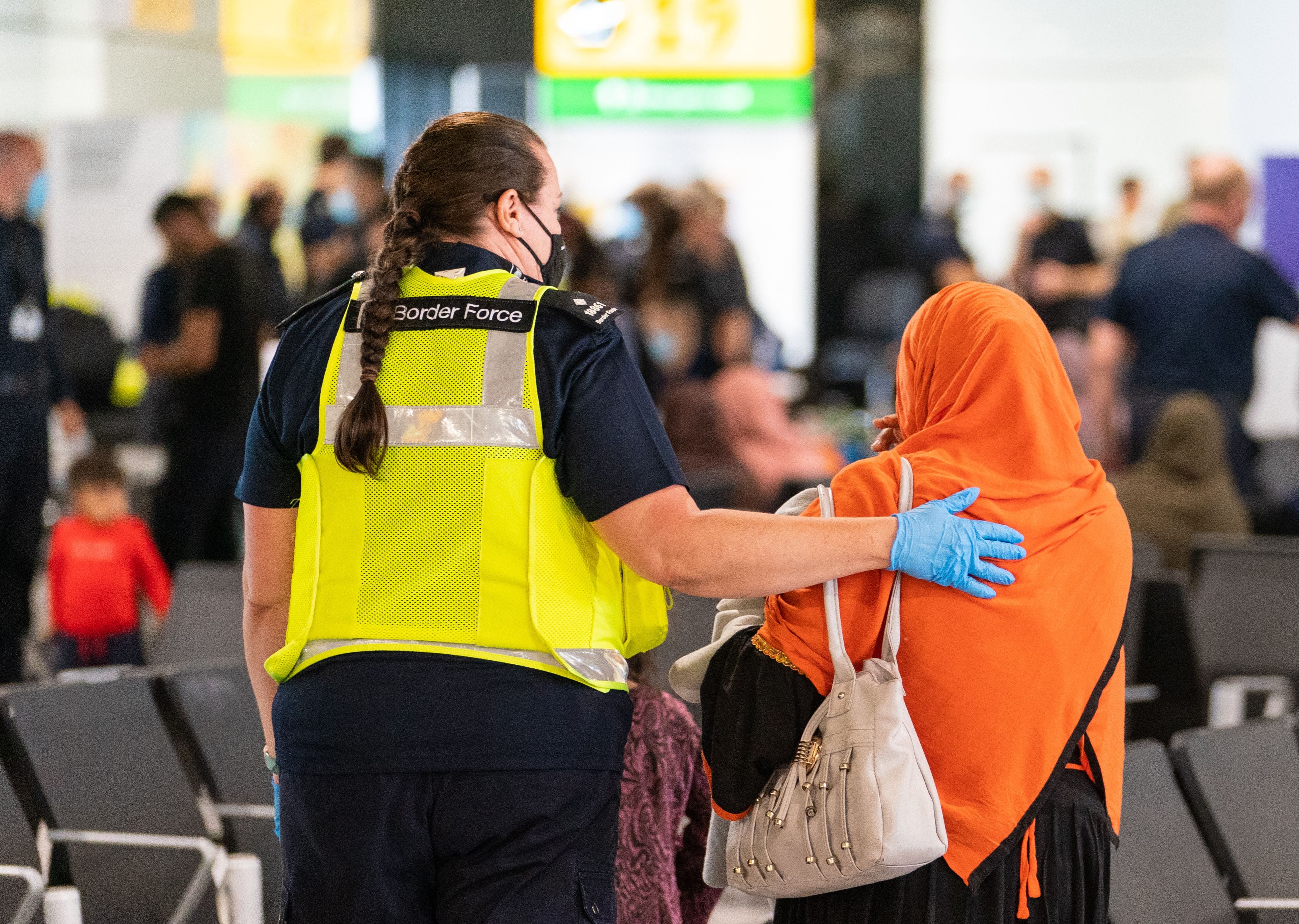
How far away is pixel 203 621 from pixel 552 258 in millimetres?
2409

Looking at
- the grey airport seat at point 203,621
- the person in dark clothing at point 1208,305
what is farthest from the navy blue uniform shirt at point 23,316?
the person in dark clothing at point 1208,305

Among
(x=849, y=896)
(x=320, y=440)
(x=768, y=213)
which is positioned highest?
(x=768, y=213)

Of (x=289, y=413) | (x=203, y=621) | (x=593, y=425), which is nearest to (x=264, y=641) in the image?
(x=289, y=413)

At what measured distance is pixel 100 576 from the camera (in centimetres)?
465

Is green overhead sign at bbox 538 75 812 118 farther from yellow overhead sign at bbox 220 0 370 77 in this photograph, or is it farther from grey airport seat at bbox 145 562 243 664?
grey airport seat at bbox 145 562 243 664

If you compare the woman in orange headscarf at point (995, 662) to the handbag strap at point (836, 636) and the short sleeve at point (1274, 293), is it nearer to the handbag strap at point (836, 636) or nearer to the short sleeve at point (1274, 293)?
the handbag strap at point (836, 636)

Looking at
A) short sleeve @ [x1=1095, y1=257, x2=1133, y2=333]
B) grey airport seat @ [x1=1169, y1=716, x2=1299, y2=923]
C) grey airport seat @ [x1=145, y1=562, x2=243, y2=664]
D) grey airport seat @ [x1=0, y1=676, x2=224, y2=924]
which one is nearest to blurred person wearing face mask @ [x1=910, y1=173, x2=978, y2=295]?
short sleeve @ [x1=1095, y1=257, x2=1133, y2=333]

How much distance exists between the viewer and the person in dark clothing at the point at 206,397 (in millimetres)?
5562

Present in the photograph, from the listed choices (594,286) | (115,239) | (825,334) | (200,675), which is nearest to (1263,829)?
(200,675)

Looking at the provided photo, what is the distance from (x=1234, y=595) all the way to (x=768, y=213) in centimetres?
760

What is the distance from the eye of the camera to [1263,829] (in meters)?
2.64

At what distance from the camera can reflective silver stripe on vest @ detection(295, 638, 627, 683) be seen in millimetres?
1620

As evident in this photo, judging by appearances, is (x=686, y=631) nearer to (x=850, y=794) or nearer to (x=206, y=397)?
(x=850, y=794)

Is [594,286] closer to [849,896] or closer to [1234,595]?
[1234,595]
